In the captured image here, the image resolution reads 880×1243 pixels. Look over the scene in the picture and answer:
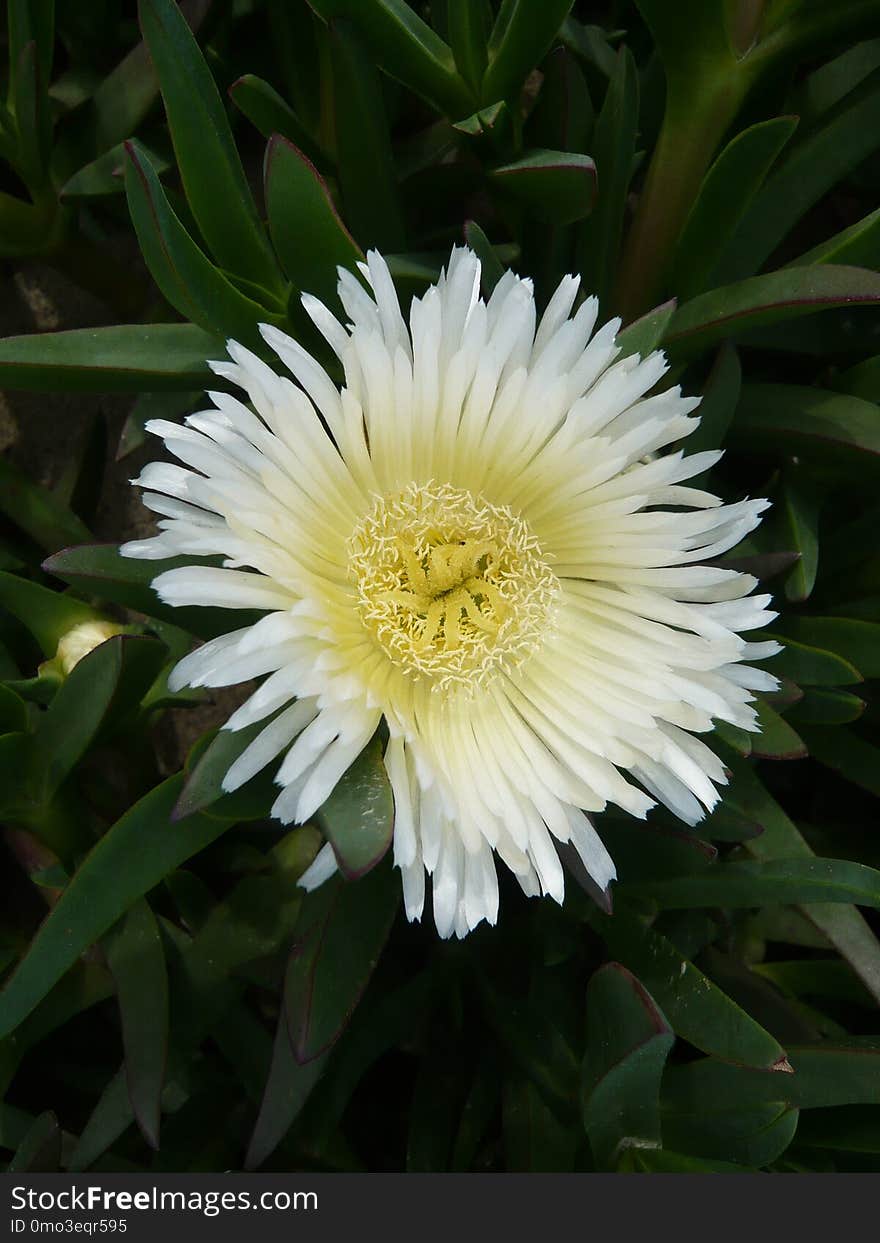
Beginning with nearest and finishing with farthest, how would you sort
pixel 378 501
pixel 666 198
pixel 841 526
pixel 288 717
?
pixel 288 717 → pixel 378 501 → pixel 666 198 → pixel 841 526

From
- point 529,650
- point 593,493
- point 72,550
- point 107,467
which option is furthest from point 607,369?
point 107,467

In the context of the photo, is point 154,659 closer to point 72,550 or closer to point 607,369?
point 72,550

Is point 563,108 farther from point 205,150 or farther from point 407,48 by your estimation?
point 205,150

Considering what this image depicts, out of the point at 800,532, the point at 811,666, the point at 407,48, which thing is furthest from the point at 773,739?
the point at 407,48

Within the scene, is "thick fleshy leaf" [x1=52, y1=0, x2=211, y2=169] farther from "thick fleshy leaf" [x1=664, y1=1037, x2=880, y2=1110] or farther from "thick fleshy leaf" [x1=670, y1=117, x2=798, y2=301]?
"thick fleshy leaf" [x1=664, y1=1037, x2=880, y2=1110]

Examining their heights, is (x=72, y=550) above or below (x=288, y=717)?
above
